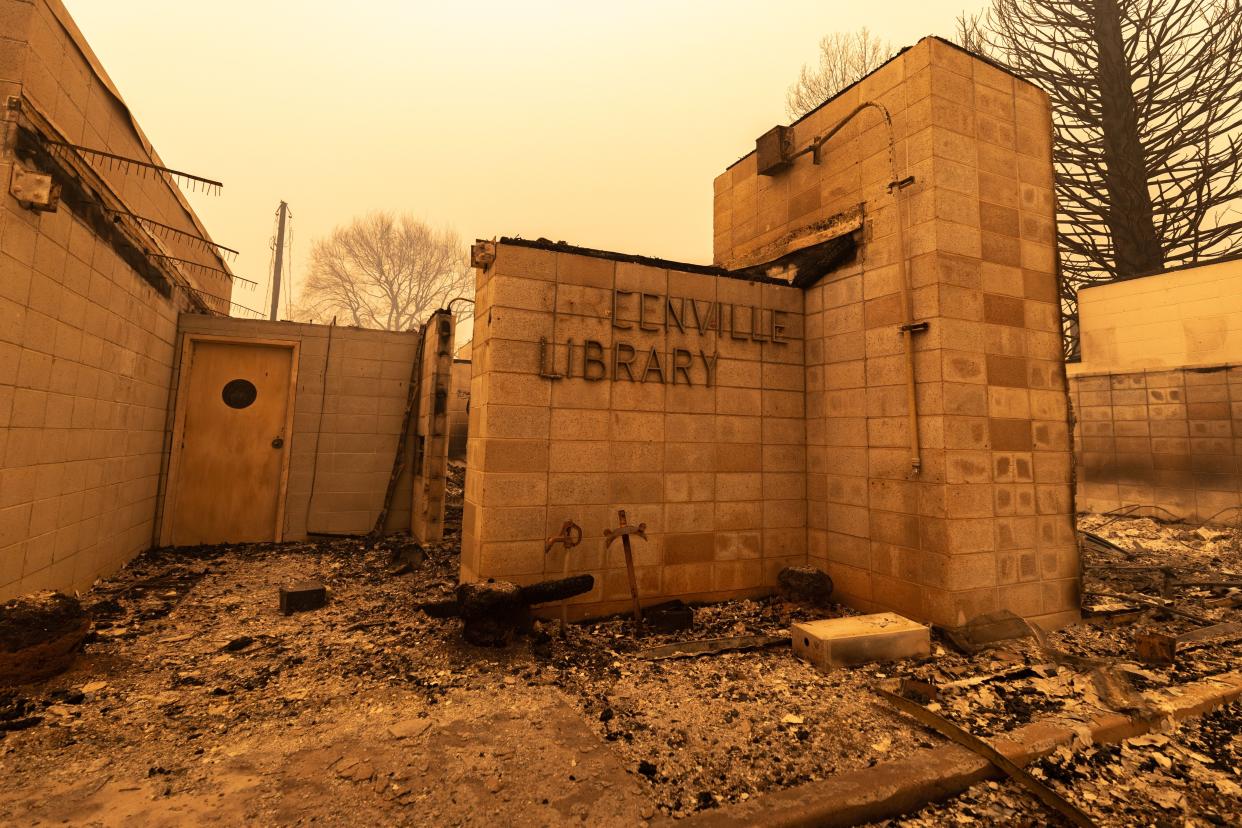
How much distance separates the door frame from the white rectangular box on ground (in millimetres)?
6547

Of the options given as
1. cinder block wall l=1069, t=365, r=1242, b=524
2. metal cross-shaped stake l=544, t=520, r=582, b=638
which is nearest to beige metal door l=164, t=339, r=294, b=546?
metal cross-shaped stake l=544, t=520, r=582, b=638

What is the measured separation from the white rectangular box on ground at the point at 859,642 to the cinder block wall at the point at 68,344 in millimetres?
5396

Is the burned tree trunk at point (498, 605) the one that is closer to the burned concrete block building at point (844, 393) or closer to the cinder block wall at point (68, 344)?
the burned concrete block building at point (844, 393)

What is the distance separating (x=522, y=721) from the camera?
9.05 feet

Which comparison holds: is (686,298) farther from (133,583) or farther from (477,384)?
(133,583)

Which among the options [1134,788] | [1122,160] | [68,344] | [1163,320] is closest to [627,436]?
[1134,788]

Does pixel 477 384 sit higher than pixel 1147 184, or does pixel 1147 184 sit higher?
pixel 1147 184

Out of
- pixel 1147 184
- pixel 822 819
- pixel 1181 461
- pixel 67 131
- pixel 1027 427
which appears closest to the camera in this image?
pixel 822 819

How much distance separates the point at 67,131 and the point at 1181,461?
13.8 m

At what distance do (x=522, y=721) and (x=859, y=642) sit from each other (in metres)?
2.27

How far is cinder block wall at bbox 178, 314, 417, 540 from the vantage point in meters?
6.92

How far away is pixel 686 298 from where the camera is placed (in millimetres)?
4715

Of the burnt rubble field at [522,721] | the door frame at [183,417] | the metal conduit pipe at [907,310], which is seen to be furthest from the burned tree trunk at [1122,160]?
the door frame at [183,417]

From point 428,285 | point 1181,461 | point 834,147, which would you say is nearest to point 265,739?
point 834,147
